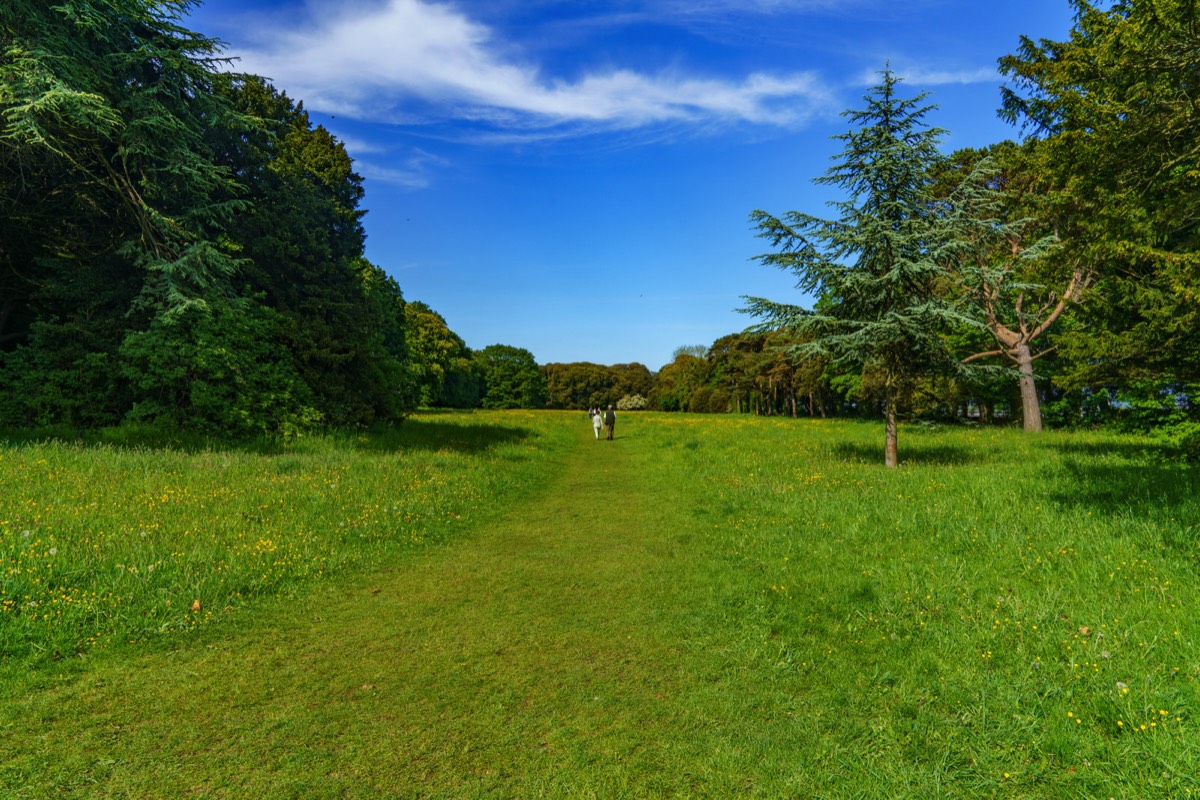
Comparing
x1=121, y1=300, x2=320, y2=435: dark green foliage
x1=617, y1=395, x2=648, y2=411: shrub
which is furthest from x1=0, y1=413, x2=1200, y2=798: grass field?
x1=617, y1=395, x2=648, y2=411: shrub

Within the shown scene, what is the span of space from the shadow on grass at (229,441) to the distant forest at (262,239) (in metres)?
0.56

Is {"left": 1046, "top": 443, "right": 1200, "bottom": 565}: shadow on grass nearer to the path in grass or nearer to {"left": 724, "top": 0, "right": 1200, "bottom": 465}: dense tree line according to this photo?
{"left": 724, "top": 0, "right": 1200, "bottom": 465}: dense tree line

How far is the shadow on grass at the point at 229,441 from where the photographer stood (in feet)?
44.6

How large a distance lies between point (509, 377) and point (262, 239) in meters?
83.5

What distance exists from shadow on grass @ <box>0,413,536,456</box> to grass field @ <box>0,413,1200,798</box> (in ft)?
11.6

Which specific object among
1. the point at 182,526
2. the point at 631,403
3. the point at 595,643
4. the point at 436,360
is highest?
the point at 436,360

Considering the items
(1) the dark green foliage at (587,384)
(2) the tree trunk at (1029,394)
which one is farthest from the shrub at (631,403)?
(2) the tree trunk at (1029,394)

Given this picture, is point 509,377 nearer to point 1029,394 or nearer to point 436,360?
point 436,360

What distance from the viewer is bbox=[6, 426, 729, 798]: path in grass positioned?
3.42 metres

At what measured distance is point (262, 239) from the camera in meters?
17.5

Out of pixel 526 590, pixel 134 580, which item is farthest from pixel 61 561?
pixel 526 590

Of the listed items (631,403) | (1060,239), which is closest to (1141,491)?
(1060,239)

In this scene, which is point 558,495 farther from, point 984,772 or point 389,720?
point 984,772

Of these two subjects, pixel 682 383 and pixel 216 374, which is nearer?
pixel 216 374
